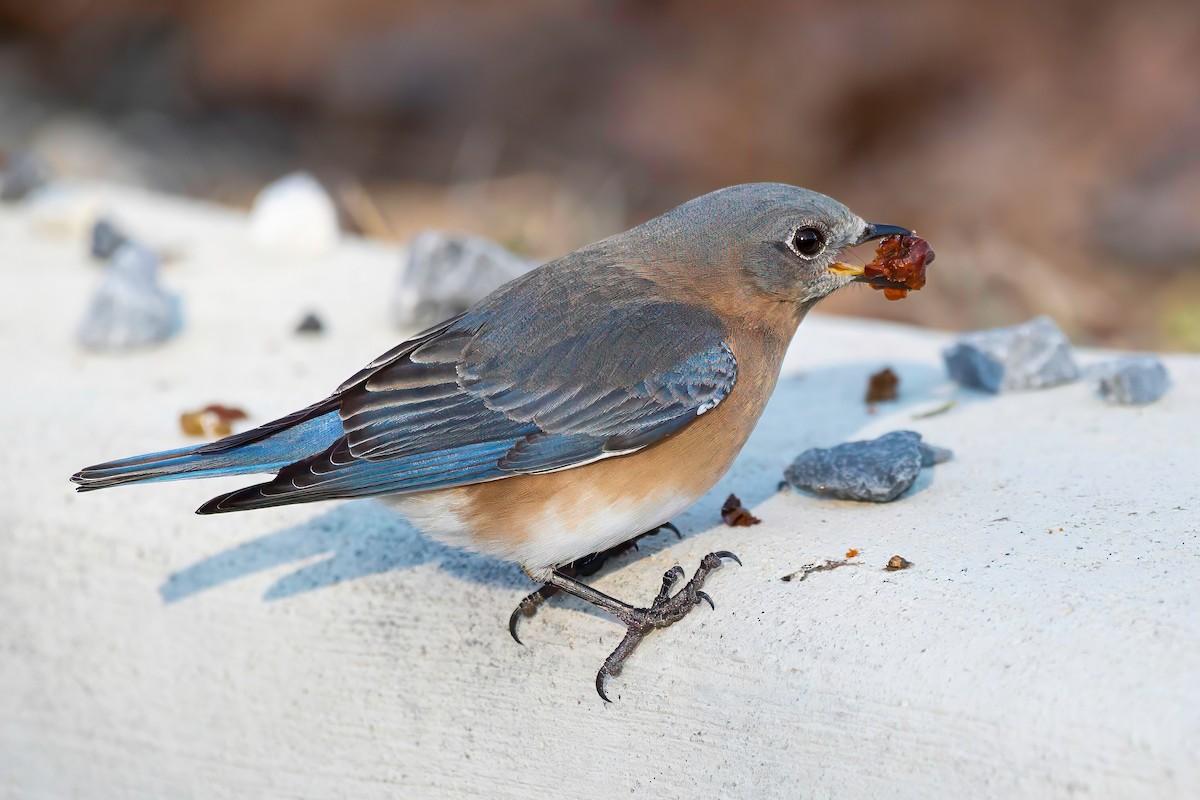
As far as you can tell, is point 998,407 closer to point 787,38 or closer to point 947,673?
point 947,673

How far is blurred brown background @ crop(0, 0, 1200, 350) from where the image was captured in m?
7.86

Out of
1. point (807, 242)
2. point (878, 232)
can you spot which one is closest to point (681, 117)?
point (878, 232)

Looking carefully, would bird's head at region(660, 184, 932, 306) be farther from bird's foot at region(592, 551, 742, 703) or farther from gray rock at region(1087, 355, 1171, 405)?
gray rock at region(1087, 355, 1171, 405)

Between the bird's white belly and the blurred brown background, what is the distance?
3923mm

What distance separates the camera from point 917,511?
306cm

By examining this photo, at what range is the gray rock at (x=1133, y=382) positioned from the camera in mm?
3648

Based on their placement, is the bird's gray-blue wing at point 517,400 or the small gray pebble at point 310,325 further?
the small gray pebble at point 310,325

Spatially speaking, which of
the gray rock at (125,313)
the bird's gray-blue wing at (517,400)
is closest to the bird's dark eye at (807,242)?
the bird's gray-blue wing at (517,400)

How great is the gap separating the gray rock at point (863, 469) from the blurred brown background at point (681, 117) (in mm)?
3270

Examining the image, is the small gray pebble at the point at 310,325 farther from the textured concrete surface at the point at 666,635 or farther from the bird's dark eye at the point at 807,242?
the bird's dark eye at the point at 807,242

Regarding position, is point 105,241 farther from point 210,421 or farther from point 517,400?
point 517,400

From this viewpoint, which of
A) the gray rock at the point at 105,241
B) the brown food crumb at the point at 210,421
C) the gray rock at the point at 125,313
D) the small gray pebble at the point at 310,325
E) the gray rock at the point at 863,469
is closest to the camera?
the gray rock at the point at 863,469

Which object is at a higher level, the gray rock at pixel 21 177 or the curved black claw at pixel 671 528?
the gray rock at pixel 21 177

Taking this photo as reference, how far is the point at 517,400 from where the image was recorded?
2.94m
